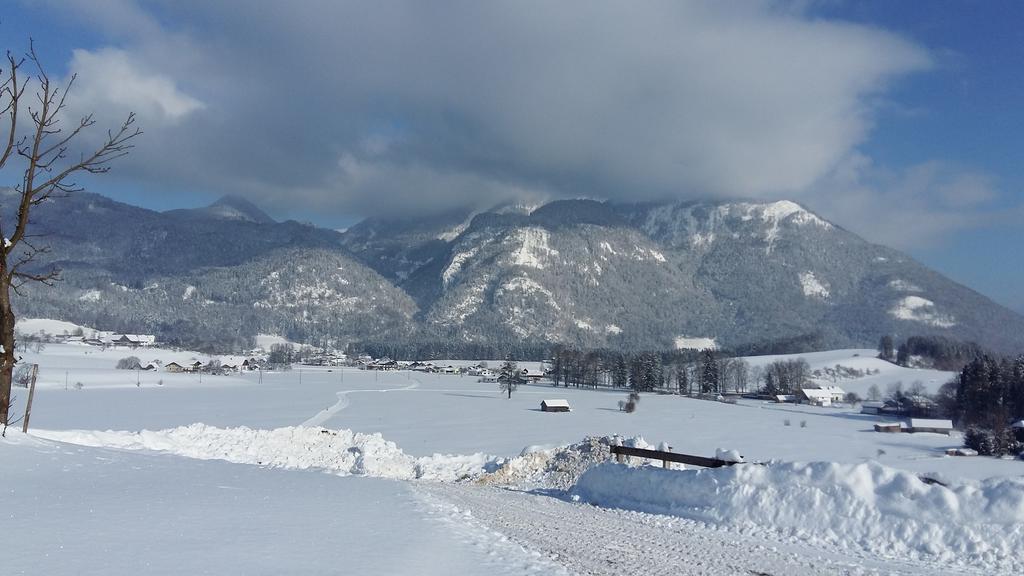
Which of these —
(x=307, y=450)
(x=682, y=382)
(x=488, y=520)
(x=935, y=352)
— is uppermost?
(x=935, y=352)

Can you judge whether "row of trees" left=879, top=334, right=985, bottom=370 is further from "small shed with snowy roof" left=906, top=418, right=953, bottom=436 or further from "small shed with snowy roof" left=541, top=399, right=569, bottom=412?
"small shed with snowy roof" left=541, top=399, right=569, bottom=412

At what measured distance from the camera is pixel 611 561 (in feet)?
27.9

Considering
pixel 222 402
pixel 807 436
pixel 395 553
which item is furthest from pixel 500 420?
pixel 395 553

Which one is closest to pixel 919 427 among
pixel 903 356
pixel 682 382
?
pixel 682 382

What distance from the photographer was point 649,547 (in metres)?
9.51

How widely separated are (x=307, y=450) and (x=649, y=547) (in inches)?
804

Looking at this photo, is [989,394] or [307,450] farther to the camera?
[989,394]

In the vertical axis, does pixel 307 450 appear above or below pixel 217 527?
below

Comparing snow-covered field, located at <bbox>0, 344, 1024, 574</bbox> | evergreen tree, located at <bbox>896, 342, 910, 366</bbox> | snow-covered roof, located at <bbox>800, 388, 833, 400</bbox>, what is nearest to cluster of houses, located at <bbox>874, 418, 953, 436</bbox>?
snow-covered roof, located at <bbox>800, 388, 833, 400</bbox>

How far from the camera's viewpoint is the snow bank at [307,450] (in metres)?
22.3

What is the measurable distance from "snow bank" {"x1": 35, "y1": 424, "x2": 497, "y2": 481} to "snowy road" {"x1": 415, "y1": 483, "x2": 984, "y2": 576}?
36.0ft

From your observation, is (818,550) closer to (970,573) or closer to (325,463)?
(970,573)

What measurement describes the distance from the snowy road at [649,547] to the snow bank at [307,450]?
1099 centimetres

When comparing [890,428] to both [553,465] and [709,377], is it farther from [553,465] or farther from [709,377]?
[553,465]
